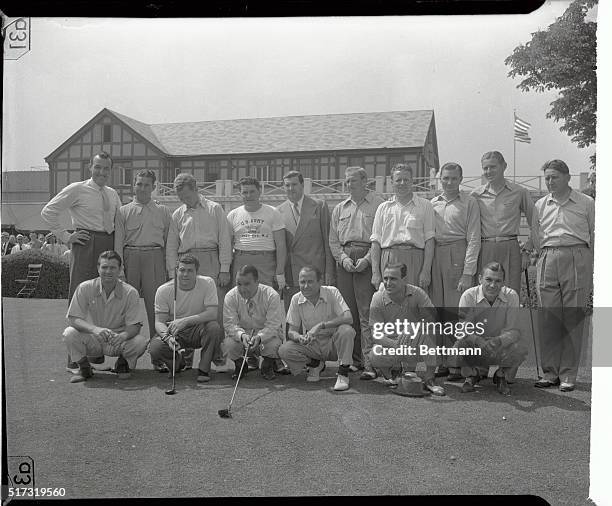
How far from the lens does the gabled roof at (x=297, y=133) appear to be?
2969mm

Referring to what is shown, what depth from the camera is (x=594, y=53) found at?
9.68 ft

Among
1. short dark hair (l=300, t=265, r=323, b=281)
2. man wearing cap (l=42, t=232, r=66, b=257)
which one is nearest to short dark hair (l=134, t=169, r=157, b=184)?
man wearing cap (l=42, t=232, r=66, b=257)

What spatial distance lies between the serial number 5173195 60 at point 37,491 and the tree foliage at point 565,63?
2.84 metres

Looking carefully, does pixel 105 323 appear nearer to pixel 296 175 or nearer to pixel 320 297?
pixel 320 297

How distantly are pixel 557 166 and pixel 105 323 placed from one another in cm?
227

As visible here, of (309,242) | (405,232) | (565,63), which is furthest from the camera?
(309,242)

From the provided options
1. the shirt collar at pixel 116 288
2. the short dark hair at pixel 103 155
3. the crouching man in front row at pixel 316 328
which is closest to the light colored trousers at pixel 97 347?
the shirt collar at pixel 116 288

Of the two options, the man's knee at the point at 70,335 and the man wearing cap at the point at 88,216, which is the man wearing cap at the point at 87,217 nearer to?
the man wearing cap at the point at 88,216

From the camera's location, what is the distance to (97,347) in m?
3.06

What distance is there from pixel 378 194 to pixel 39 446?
77.3 inches

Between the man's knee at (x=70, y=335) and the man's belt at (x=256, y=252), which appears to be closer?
the man's knee at (x=70, y=335)

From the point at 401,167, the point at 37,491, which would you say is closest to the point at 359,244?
the point at 401,167

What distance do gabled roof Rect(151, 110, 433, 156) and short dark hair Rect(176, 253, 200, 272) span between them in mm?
500

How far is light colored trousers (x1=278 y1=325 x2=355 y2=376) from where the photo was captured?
3090mm
